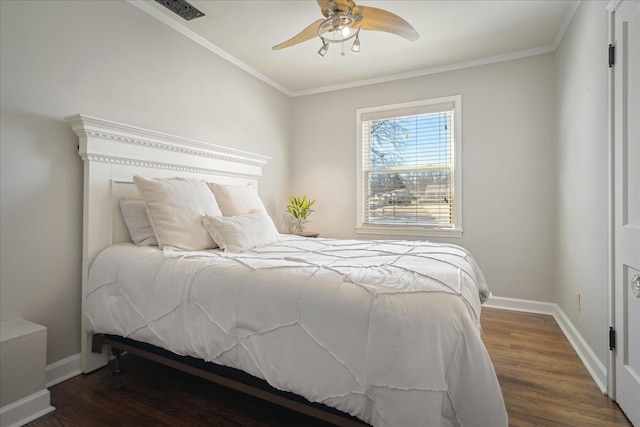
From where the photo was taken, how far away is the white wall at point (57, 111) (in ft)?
5.94

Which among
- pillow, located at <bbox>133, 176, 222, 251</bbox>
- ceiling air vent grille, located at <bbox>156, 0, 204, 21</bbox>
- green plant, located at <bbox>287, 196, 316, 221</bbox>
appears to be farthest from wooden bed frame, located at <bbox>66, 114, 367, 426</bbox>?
green plant, located at <bbox>287, 196, 316, 221</bbox>

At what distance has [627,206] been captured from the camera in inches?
65.2

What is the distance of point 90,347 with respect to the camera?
2.04 m

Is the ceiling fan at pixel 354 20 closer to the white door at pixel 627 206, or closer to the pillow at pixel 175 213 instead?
the white door at pixel 627 206

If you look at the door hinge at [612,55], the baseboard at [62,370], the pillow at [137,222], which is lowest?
the baseboard at [62,370]

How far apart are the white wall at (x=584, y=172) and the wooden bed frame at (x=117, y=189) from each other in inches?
81.1

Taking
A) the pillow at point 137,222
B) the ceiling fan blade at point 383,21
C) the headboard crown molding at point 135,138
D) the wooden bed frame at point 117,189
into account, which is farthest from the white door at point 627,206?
the headboard crown molding at point 135,138

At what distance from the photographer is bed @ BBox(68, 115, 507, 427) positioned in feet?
3.55

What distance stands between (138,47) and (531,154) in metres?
3.60

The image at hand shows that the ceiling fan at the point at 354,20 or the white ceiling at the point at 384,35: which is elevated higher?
the white ceiling at the point at 384,35

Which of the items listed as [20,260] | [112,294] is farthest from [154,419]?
[20,260]

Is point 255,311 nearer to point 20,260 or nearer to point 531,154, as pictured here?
point 20,260

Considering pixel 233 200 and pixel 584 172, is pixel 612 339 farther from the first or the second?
pixel 233 200

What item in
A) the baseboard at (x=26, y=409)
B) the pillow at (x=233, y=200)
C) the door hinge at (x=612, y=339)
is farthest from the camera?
Result: the pillow at (x=233, y=200)
